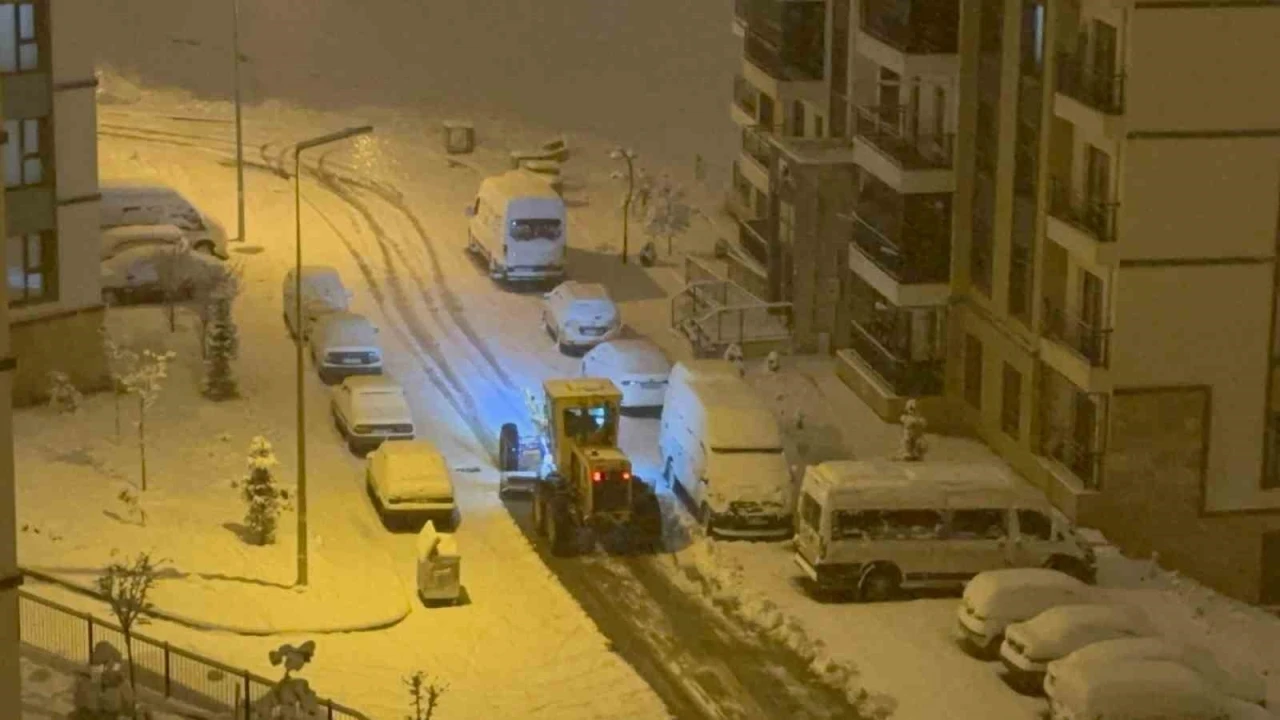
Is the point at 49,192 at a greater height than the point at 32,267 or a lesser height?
greater

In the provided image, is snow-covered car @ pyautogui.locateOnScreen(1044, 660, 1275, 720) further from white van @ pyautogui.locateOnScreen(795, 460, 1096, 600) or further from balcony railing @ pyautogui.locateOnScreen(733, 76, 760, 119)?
balcony railing @ pyautogui.locateOnScreen(733, 76, 760, 119)

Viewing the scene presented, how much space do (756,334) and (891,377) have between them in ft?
19.3

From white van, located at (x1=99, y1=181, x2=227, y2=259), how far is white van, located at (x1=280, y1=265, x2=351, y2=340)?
547 centimetres

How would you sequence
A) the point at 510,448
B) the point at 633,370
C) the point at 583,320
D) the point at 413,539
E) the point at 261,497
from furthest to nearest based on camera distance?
the point at 583,320 → the point at 633,370 → the point at 510,448 → the point at 413,539 → the point at 261,497

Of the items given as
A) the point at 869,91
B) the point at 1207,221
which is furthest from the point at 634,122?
the point at 1207,221

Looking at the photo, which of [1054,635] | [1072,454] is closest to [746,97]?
[1072,454]

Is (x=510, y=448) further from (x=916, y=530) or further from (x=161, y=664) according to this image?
(x=161, y=664)

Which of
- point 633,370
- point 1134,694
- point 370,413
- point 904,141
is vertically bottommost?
point 1134,694

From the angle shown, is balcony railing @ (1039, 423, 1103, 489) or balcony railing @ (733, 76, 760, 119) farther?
balcony railing @ (733, 76, 760, 119)

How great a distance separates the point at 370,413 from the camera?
54875 millimetres

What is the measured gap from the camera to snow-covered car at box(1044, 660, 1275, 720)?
39.5 m

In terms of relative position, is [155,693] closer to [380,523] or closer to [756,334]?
[380,523]

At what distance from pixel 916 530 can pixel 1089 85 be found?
9.77 m

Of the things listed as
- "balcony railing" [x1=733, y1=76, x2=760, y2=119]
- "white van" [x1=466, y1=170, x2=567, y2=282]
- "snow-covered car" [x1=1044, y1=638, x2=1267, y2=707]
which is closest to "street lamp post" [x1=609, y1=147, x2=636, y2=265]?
"balcony railing" [x1=733, y1=76, x2=760, y2=119]
